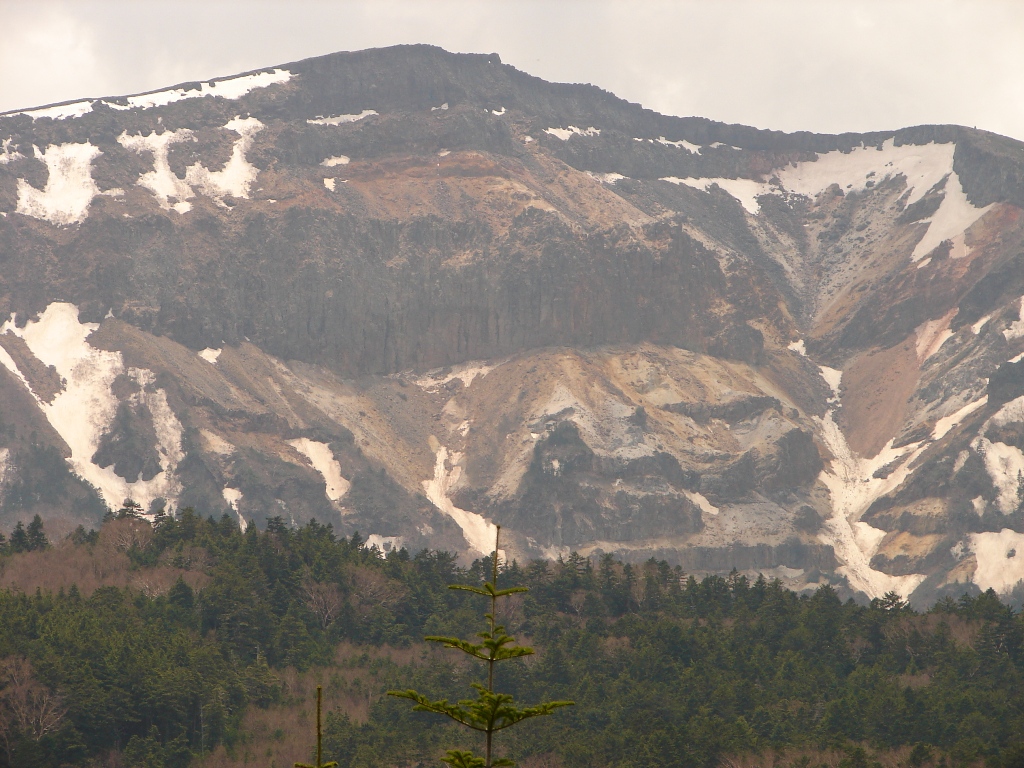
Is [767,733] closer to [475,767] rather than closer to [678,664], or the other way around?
[678,664]

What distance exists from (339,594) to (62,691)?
35.7 m

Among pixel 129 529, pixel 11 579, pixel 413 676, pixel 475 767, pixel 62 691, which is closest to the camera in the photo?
pixel 475 767

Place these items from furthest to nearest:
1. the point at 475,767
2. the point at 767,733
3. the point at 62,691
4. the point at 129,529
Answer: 1. the point at 129,529
2. the point at 767,733
3. the point at 62,691
4. the point at 475,767

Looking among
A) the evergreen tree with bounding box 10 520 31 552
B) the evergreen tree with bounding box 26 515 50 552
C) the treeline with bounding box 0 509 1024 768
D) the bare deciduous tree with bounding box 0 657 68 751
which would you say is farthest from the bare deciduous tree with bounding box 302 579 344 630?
the bare deciduous tree with bounding box 0 657 68 751

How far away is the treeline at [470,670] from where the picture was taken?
114062mm

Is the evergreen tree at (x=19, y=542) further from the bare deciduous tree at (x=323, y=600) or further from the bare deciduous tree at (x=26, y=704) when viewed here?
the bare deciduous tree at (x=26, y=704)

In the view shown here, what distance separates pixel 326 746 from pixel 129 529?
44359 millimetres

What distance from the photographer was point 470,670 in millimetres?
133125

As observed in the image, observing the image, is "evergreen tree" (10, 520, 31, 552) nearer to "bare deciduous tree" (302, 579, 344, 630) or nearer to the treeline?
the treeline

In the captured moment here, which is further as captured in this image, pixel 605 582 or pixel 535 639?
pixel 605 582

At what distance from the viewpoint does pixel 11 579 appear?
462 feet

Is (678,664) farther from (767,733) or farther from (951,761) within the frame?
(951,761)

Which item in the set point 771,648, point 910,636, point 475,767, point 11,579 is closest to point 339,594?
point 11,579

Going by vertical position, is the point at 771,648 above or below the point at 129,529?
below
